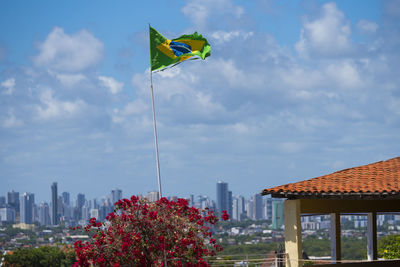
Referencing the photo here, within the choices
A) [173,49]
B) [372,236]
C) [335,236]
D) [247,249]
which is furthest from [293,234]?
[247,249]

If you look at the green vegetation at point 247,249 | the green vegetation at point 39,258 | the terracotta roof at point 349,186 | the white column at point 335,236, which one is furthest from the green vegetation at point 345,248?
the terracotta roof at point 349,186

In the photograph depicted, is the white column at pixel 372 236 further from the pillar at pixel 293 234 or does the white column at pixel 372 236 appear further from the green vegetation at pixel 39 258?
the green vegetation at pixel 39 258

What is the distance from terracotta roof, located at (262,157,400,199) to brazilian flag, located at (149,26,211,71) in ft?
14.8

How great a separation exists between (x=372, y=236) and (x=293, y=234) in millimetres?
2889

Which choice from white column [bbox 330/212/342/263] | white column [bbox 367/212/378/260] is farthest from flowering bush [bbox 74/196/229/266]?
white column [bbox 367/212/378/260]

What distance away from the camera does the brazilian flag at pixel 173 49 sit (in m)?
19.5

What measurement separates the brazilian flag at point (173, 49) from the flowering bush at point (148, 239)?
505 centimetres

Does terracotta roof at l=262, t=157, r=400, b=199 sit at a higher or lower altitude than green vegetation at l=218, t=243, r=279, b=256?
higher

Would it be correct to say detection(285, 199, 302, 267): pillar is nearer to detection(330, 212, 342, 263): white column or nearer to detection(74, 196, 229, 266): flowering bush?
detection(330, 212, 342, 263): white column

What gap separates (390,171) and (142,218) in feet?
26.5

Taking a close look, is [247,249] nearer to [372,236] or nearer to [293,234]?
[372,236]

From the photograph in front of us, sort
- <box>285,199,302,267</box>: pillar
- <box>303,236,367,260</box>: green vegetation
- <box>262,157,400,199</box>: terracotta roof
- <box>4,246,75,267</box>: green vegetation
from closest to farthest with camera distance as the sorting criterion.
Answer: <box>262,157,400,199</box>: terracotta roof
<box>285,199,302,267</box>: pillar
<box>4,246,75,267</box>: green vegetation
<box>303,236,367,260</box>: green vegetation

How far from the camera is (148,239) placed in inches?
607

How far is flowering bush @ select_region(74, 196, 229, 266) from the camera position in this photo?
15.2 metres
